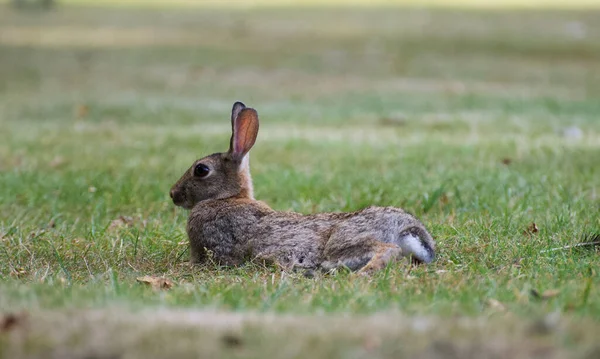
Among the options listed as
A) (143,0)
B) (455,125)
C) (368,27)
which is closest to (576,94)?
(455,125)

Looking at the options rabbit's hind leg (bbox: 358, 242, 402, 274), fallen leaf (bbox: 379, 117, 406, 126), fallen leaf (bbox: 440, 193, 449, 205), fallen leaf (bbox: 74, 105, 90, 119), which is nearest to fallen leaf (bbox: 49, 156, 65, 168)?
fallen leaf (bbox: 440, 193, 449, 205)

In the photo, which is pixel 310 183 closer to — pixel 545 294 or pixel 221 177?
pixel 221 177

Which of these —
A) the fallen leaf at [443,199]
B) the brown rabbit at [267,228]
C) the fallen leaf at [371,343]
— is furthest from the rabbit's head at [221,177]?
the fallen leaf at [371,343]

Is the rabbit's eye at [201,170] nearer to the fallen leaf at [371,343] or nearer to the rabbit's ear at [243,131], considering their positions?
the rabbit's ear at [243,131]

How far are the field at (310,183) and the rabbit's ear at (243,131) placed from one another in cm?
70

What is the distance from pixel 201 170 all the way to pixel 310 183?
1.99 meters

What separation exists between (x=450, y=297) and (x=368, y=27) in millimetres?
21508

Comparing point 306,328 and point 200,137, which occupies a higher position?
point 306,328

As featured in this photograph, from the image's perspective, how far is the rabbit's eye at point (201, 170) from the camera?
5941 millimetres

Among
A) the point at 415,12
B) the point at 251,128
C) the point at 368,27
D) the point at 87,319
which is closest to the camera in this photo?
the point at 87,319

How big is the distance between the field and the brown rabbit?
0.17 metres

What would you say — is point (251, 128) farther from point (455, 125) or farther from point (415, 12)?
point (415, 12)

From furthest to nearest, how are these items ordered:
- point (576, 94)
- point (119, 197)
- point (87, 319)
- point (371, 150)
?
point (576, 94), point (371, 150), point (119, 197), point (87, 319)

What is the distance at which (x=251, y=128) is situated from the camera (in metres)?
5.73
